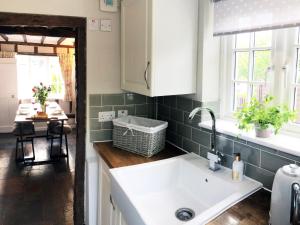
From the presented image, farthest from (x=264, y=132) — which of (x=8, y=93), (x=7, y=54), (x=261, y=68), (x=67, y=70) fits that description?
(x=67, y=70)

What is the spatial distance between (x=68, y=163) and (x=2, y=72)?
3473mm

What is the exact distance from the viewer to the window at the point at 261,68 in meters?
1.54

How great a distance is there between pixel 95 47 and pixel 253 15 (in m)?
1.23

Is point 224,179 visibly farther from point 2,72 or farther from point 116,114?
point 2,72

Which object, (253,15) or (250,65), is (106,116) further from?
(253,15)

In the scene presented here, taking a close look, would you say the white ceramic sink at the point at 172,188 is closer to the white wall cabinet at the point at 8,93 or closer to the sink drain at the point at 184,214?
the sink drain at the point at 184,214

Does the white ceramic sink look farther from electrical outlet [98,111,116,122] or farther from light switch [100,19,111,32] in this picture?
light switch [100,19,111,32]

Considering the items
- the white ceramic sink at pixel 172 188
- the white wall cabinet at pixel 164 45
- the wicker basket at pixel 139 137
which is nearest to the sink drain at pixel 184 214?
the white ceramic sink at pixel 172 188

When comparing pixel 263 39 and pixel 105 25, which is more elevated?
pixel 105 25

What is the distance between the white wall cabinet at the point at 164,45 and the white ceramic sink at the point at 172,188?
48cm

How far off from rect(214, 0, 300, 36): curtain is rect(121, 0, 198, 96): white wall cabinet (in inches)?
6.7

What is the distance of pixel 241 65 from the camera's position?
1.87m

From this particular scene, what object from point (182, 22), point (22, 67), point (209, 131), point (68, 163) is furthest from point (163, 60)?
point (22, 67)

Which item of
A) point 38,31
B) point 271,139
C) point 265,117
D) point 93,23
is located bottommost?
point 271,139
